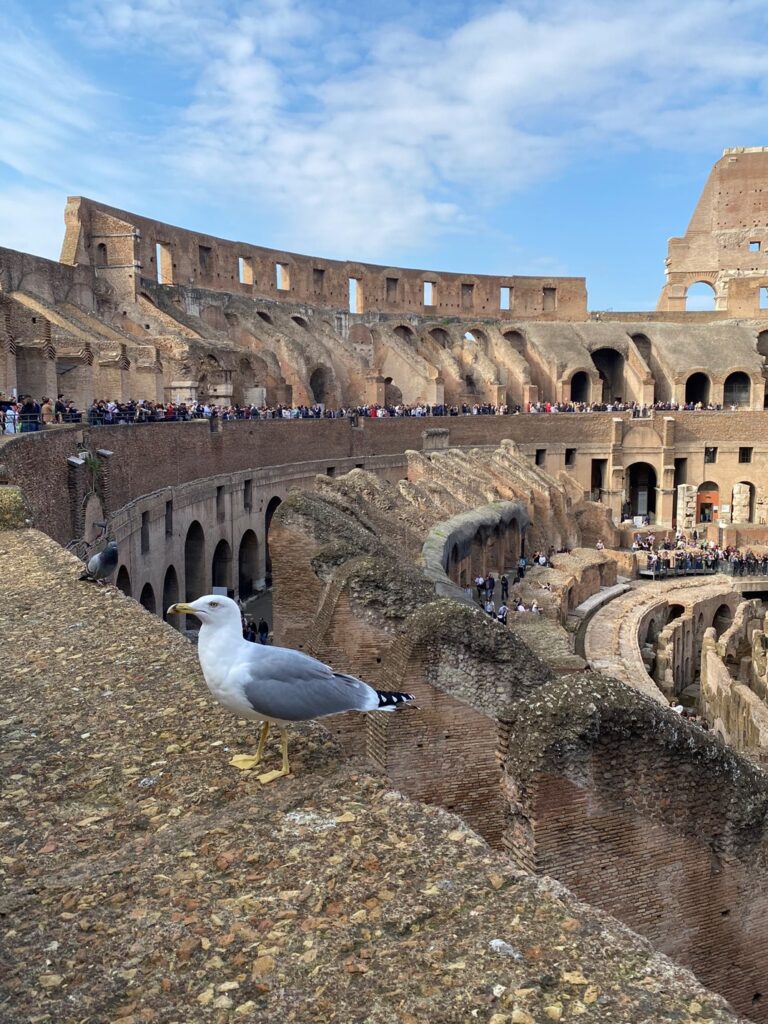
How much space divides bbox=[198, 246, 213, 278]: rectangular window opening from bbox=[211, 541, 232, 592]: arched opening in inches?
613

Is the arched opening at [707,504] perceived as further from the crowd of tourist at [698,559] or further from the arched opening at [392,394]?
the arched opening at [392,394]

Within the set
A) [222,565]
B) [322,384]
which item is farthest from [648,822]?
[322,384]

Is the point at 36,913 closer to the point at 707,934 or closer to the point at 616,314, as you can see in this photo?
the point at 707,934

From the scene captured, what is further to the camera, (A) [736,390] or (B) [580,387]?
(B) [580,387]

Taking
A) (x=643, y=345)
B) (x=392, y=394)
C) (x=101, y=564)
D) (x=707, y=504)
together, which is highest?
(x=643, y=345)

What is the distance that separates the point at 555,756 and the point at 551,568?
58.5 feet

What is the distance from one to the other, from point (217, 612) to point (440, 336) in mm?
37798

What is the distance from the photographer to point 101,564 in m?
6.99

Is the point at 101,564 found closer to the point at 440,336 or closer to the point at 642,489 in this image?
the point at 642,489

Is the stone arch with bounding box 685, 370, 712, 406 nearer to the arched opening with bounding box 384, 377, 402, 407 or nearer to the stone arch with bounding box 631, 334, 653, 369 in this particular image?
the stone arch with bounding box 631, 334, 653, 369

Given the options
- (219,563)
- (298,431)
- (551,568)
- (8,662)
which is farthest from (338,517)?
(298,431)

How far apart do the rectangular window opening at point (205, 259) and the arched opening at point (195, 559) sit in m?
16.5

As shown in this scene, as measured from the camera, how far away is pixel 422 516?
17.9 metres

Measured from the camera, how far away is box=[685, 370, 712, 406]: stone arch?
38.8 m
